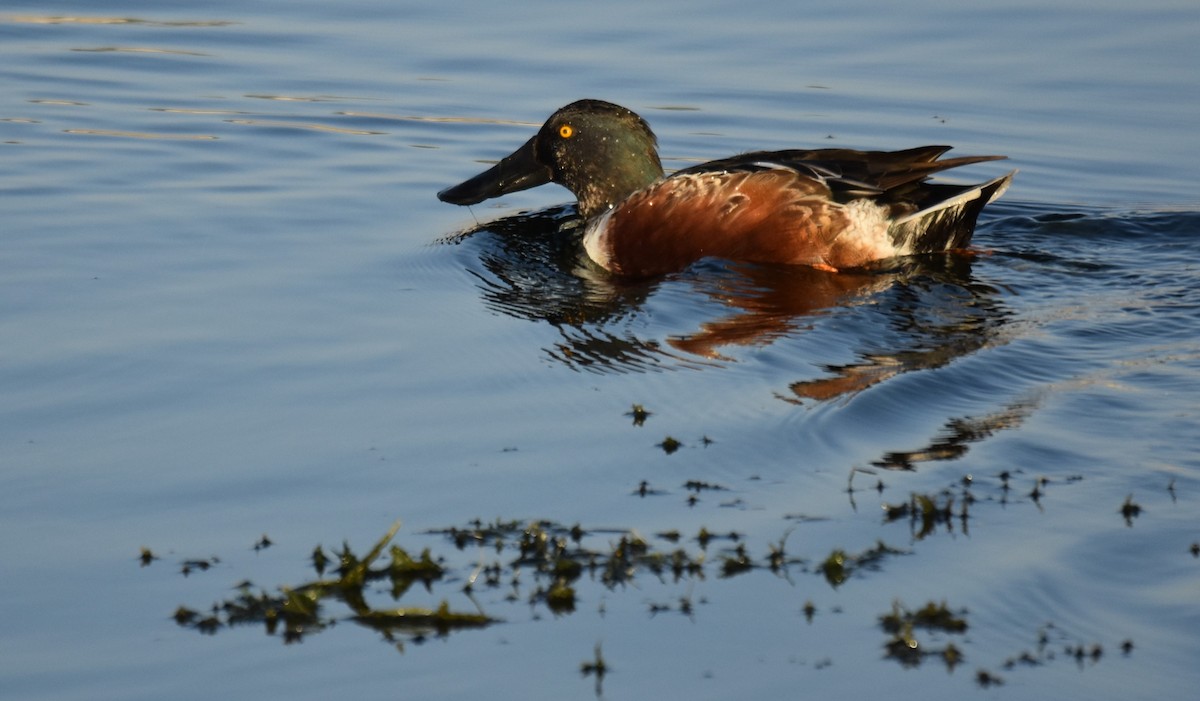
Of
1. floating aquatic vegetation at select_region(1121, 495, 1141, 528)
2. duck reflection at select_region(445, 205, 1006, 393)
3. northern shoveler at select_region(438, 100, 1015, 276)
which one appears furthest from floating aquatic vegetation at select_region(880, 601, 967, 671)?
northern shoveler at select_region(438, 100, 1015, 276)

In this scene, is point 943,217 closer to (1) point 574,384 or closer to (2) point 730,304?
(2) point 730,304

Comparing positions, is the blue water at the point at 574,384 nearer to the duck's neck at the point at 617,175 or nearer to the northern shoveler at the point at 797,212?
the northern shoveler at the point at 797,212

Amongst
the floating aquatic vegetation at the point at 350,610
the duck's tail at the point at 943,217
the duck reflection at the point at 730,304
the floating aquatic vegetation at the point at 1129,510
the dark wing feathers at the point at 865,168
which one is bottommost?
the floating aquatic vegetation at the point at 350,610

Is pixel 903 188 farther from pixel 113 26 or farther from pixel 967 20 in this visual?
pixel 113 26

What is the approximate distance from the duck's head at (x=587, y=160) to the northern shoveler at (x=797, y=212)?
0.61 metres

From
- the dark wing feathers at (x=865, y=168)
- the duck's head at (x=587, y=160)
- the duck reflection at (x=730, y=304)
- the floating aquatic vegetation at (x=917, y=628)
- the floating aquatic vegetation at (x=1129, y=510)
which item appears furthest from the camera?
the duck's head at (x=587, y=160)

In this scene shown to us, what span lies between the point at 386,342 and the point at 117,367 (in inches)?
42.4

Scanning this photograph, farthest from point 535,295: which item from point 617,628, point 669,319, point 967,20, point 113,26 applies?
point 113,26

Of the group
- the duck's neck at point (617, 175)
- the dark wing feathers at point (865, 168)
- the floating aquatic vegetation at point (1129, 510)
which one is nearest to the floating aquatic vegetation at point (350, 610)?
the floating aquatic vegetation at point (1129, 510)

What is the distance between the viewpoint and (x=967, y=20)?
1237 cm

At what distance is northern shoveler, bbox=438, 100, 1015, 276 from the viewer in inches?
299

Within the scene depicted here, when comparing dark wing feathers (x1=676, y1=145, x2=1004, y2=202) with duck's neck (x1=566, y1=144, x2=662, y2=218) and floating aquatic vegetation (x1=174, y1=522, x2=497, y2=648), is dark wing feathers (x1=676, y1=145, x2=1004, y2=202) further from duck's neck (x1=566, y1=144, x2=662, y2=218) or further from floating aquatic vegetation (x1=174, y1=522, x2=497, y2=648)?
floating aquatic vegetation (x1=174, y1=522, x2=497, y2=648)

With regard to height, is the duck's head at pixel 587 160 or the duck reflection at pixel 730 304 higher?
the duck's head at pixel 587 160

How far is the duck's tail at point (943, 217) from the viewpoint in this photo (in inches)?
300
